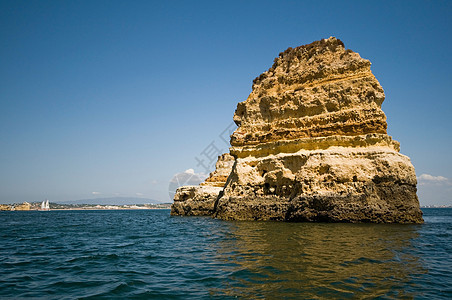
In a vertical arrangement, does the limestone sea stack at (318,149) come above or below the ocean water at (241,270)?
above

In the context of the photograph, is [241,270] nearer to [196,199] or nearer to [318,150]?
[318,150]

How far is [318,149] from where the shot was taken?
2017 cm

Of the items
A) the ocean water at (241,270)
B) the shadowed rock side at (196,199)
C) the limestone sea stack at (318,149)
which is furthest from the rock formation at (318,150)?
the shadowed rock side at (196,199)

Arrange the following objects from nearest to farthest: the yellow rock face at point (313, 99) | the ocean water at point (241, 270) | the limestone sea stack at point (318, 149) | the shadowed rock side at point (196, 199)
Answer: the ocean water at point (241, 270), the limestone sea stack at point (318, 149), the yellow rock face at point (313, 99), the shadowed rock side at point (196, 199)

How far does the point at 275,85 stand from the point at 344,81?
20.5ft

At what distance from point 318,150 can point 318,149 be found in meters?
0.23

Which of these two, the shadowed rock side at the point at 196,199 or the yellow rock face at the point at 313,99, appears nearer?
the yellow rock face at the point at 313,99

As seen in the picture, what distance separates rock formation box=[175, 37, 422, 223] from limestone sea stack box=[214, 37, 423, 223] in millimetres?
61

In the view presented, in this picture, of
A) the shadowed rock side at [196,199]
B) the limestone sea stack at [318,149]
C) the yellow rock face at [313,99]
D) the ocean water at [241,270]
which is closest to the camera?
the ocean water at [241,270]

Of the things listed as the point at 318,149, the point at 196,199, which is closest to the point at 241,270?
the point at 318,149

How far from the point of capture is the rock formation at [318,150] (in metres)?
16.8

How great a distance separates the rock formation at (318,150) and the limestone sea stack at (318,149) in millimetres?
61

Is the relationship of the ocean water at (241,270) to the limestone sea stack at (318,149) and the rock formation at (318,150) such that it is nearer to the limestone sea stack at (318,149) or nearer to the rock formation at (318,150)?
the rock formation at (318,150)

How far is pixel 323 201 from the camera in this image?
17359 mm
